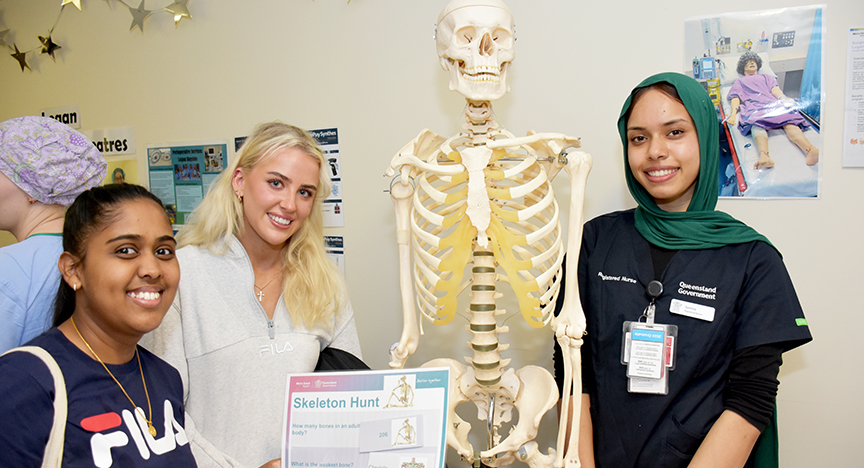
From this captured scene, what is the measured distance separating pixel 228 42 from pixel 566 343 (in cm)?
209

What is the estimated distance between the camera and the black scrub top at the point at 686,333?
125cm

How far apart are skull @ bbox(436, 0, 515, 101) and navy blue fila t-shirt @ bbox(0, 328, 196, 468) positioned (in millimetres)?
1082

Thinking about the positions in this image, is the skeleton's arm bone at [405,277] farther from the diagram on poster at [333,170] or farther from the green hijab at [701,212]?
the diagram on poster at [333,170]

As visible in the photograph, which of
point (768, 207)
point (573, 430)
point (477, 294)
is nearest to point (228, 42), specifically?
point (477, 294)

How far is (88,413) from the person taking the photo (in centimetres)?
95

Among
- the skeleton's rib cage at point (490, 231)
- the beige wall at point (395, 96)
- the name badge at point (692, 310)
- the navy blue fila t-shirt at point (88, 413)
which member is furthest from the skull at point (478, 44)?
the navy blue fila t-shirt at point (88, 413)

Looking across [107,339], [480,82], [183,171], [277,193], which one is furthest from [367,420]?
[183,171]

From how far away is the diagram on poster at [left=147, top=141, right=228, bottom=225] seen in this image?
2479 mm

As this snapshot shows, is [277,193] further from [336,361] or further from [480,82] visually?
[480,82]

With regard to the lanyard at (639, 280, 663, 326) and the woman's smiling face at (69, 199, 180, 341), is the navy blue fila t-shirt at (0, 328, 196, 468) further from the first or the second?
the lanyard at (639, 280, 663, 326)

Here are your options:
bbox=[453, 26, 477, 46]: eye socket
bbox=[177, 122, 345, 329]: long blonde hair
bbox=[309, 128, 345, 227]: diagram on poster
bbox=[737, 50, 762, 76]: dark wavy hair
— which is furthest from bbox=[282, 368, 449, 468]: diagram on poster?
bbox=[737, 50, 762, 76]: dark wavy hair

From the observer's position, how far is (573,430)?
1.33 metres

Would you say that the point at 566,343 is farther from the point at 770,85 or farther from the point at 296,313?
the point at 770,85

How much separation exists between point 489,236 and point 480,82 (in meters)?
0.43
